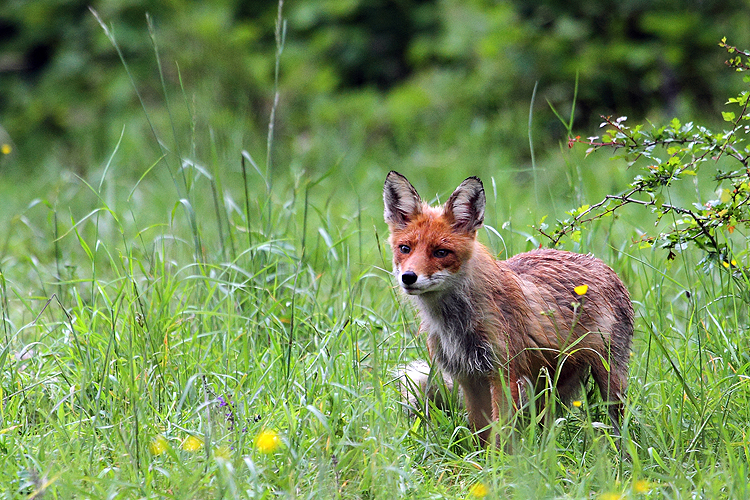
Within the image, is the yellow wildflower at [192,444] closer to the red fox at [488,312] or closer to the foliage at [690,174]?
the red fox at [488,312]

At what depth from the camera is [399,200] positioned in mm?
3840

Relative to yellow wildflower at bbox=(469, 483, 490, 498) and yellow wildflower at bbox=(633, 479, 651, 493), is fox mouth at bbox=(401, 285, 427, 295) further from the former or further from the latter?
yellow wildflower at bbox=(633, 479, 651, 493)

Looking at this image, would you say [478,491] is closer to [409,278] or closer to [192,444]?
[409,278]

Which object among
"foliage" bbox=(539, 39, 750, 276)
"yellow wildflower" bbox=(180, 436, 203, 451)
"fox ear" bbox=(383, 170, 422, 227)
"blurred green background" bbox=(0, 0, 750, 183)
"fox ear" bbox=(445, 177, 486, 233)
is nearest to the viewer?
"yellow wildflower" bbox=(180, 436, 203, 451)

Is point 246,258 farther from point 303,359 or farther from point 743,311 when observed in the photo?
point 743,311

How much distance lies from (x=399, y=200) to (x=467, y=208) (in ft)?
1.14

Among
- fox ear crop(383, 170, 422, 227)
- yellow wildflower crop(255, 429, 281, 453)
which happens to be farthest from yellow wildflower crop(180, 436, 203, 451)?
fox ear crop(383, 170, 422, 227)

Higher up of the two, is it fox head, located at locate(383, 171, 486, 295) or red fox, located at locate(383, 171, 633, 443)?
fox head, located at locate(383, 171, 486, 295)

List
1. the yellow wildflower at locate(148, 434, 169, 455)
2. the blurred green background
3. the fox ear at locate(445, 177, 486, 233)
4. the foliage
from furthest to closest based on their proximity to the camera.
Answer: the blurred green background → the fox ear at locate(445, 177, 486, 233) → the foliage → the yellow wildflower at locate(148, 434, 169, 455)

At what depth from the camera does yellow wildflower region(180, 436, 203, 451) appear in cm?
307

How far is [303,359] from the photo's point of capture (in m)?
4.02

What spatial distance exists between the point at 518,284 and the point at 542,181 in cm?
456

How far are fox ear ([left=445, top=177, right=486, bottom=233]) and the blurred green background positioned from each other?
3.65 meters

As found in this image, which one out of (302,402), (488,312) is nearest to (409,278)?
(488,312)
